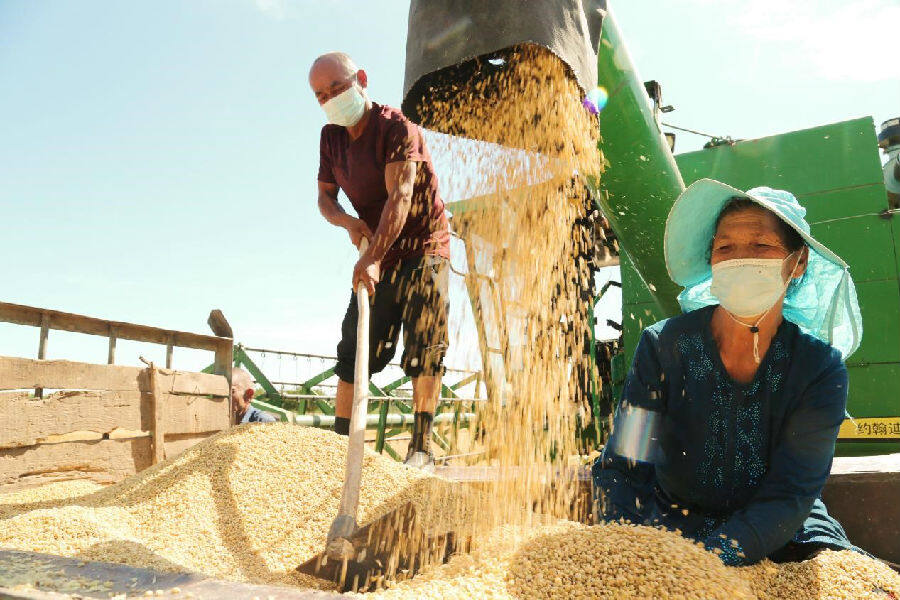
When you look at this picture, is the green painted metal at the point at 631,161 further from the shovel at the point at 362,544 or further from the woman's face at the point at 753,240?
the shovel at the point at 362,544

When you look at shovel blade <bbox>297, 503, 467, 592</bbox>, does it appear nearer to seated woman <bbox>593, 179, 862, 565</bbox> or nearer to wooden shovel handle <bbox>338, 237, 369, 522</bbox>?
wooden shovel handle <bbox>338, 237, 369, 522</bbox>

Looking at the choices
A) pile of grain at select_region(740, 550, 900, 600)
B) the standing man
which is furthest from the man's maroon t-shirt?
pile of grain at select_region(740, 550, 900, 600)

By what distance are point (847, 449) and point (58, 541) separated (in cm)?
361

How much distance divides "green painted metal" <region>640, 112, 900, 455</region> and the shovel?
256cm

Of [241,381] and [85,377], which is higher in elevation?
[85,377]

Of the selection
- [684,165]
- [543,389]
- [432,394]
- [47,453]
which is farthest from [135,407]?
[684,165]

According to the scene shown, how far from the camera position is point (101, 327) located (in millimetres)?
2822

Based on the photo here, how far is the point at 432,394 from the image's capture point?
2.53m

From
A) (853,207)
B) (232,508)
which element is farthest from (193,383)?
(853,207)

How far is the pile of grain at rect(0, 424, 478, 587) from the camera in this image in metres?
1.63

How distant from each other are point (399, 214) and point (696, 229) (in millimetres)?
1067

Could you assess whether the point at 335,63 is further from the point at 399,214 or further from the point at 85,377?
the point at 85,377

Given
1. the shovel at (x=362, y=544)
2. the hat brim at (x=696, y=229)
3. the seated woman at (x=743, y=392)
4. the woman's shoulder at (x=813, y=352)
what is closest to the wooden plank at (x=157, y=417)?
the shovel at (x=362, y=544)

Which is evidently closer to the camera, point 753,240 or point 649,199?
point 753,240
